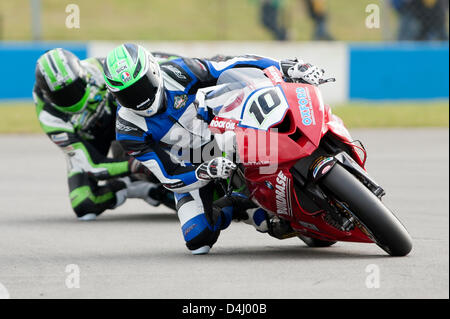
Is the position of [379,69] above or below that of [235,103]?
below

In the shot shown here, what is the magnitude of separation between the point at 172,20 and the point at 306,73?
16354mm

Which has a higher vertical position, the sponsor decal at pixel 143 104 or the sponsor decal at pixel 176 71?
the sponsor decal at pixel 176 71

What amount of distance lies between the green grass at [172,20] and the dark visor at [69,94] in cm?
1084

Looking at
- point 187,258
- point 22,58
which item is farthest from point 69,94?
point 22,58

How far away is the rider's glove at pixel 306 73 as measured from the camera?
20.9 feet

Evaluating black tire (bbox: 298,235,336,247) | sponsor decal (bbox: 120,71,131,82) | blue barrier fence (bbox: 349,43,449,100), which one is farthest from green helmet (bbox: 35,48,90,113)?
blue barrier fence (bbox: 349,43,449,100)

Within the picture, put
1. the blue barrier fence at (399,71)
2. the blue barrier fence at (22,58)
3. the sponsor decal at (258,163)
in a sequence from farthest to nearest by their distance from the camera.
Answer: the blue barrier fence at (399,71), the blue barrier fence at (22,58), the sponsor decal at (258,163)

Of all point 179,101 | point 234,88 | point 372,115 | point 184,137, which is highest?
point 234,88

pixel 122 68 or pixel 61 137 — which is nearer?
pixel 122 68

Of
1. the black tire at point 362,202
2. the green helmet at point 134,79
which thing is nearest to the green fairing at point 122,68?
the green helmet at point 134,79

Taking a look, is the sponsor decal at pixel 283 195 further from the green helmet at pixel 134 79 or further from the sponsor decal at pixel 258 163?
the green helmet at pixel 134 79

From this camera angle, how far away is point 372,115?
16078 millimetres

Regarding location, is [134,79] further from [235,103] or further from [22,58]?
[22,58]

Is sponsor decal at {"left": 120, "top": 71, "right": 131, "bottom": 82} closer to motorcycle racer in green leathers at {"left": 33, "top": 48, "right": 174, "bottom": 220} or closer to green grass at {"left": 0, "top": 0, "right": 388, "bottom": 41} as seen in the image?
motorcycle racer in green leathers at {"left": 33, "top": 48, "right": 174, "bottom": 220}
